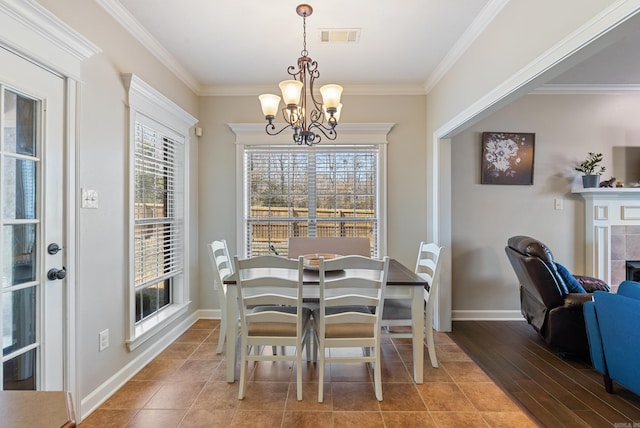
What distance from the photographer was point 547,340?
2.68 m

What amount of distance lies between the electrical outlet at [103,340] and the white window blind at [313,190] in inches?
70.1

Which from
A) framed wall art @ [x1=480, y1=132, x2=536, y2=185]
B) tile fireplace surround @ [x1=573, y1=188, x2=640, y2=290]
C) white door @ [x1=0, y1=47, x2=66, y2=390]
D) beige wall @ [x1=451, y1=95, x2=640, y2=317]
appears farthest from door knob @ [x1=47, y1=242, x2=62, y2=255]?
tile fireplace surround @ [x1=573, y1=188, x2=640, y2=290]

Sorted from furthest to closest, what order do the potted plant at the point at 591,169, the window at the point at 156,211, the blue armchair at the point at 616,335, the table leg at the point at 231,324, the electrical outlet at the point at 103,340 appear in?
A: 1. the potted plant at the point at 591,169
2. the window at the point at 156,211
3. the table leg at the point at 231,324
4. the electrical outlet at the point at 103,340
5. the blue armchair at the point at 616,335

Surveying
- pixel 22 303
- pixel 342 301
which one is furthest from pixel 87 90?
pixel 342 301

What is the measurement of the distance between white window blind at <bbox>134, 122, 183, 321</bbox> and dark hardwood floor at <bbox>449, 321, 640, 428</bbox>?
2.94 meters

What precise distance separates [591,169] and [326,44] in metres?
3.22

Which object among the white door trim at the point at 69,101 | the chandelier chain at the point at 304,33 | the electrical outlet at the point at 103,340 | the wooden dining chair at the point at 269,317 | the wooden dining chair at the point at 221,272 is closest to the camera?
the white door trim at the point at 69,101

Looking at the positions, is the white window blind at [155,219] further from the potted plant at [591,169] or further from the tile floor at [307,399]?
the potted plant at [591,169]

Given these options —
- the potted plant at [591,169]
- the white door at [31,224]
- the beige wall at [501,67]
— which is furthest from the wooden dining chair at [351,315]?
the potted plant at [591,169]

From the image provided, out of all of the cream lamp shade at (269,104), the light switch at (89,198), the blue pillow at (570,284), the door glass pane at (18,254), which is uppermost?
the cream lamp shade at (269,104)

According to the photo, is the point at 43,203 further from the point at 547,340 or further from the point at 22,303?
the point at 547,340

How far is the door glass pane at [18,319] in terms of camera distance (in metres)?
1.51

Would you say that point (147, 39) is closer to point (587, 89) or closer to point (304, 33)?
point (304, 33)

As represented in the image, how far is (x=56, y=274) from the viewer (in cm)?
175
